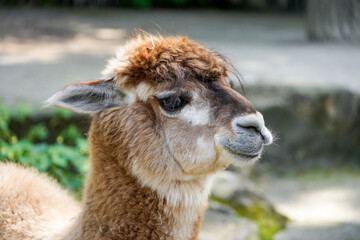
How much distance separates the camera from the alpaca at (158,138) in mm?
2836

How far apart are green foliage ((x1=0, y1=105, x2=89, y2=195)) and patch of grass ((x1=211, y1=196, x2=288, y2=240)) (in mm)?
1381

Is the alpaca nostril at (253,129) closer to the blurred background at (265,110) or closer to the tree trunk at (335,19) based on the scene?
the blurred background at (265,110)

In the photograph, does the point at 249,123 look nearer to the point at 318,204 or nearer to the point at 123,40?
the point at 318,204

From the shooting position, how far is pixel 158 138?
289 centimetres

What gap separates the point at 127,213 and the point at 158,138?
42 centimetres

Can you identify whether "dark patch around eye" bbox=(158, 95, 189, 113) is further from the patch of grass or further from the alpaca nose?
the patch of grass

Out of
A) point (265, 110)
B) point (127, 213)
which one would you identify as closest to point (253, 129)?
point (127, 213)

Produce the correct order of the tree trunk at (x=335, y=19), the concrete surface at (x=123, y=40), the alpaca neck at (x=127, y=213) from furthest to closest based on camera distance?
the tree trunk at (x=335, y=19) → the concrete surface at (x=123, y=40) → the alpaca neck at (x=127, y=213)

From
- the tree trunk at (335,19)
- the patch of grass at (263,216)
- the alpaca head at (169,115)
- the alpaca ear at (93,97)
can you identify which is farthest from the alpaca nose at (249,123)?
the tree trunk at (335,19)

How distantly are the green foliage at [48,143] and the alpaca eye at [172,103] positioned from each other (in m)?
1.99

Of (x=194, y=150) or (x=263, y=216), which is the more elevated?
(x=263, y=216)

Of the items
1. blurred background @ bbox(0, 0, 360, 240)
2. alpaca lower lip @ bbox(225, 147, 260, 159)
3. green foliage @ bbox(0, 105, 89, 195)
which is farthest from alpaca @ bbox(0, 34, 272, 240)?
green foliage @ bbox(0, 105, 89, 195)

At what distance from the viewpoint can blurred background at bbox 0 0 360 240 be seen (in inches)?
194

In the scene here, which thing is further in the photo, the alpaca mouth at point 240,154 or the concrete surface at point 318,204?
the concrete surface at point 318,204
